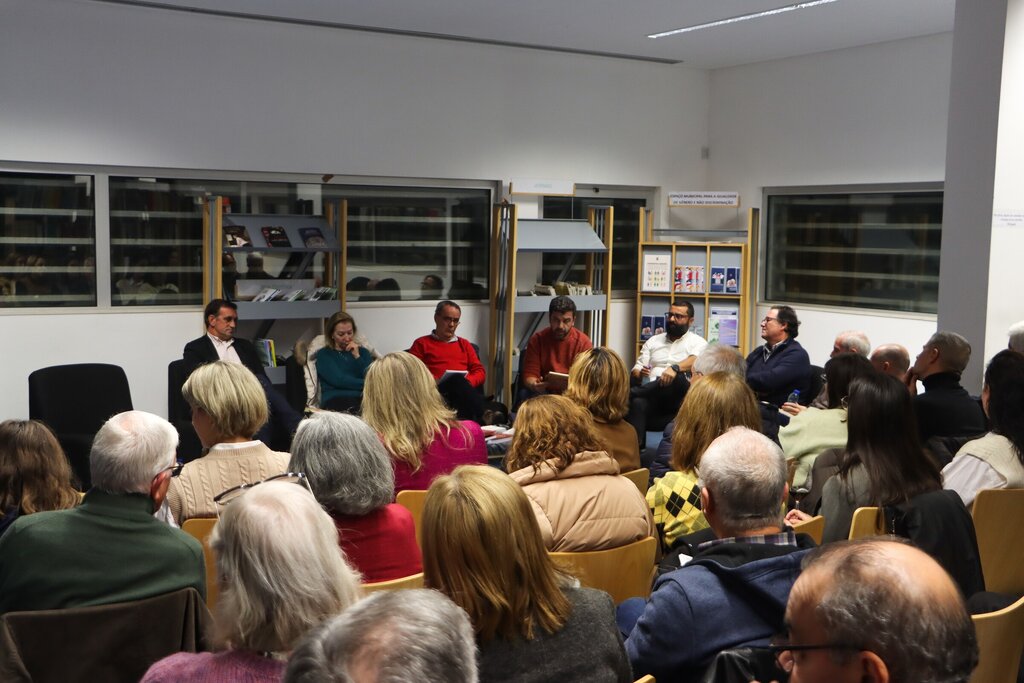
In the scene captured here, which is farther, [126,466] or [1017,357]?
[1017,357]

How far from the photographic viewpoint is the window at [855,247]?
350 inches

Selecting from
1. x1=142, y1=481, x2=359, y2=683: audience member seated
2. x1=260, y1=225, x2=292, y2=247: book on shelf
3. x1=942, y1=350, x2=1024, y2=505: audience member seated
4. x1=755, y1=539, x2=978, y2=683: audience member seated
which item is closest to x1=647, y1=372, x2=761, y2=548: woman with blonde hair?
x1=942, y1=350, x2=1024, y2=505: audience member seated

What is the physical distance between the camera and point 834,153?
30.7 feet

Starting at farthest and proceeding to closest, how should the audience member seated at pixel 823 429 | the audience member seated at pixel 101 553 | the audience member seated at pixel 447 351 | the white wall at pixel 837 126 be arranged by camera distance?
the white wall at pixel 837 126 < the audience member seated at pixel 447 351 < the audience member seated at pixel 823 429 < the audience member seated at pixel 101 553

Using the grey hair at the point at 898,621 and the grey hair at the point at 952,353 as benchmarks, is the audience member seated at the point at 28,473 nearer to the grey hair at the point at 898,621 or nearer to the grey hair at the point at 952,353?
the grey hair at the point at 898,621

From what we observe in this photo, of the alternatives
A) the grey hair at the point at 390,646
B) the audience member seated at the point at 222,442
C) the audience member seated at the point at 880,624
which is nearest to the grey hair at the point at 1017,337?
the audience member seated at the point at 222,442

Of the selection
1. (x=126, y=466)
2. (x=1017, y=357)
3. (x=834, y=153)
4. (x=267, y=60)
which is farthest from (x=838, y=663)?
(x=834, y=153)

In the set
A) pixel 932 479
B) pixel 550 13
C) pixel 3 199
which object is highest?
pixel 550 13

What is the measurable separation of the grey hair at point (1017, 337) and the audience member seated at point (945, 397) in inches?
17.3

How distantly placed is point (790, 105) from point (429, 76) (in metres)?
3.50

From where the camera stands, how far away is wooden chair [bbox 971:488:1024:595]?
3436 mm

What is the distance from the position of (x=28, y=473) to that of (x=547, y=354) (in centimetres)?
555

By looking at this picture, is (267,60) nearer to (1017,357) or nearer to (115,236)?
(115,236)

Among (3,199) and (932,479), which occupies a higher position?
(3,199)
